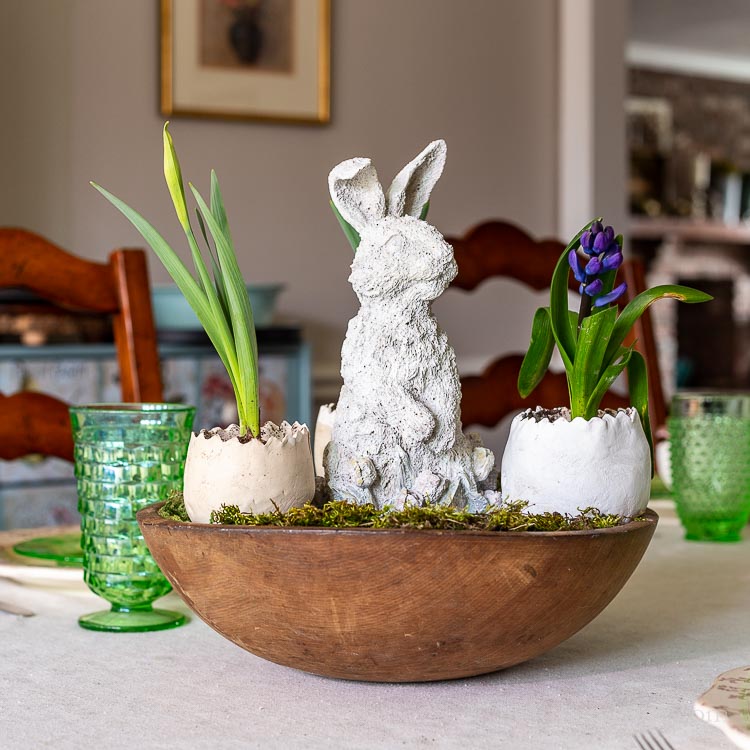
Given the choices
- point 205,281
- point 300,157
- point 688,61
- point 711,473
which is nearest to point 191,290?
point 205,281

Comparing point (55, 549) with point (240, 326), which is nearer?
point (240, 326)

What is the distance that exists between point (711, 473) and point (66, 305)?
2.39ft

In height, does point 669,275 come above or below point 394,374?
above

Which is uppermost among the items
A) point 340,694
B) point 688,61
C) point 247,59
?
point 688,61

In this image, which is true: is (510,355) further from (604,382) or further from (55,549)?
(604,382)

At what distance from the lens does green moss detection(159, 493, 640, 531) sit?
1.84ft

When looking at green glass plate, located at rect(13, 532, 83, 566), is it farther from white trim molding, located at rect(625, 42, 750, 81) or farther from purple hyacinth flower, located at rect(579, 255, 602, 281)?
white trim molding, located at rect(625, 42, 750, 81)

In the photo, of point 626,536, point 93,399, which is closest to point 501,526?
point 626,536

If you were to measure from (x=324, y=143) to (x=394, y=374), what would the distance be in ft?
7.73

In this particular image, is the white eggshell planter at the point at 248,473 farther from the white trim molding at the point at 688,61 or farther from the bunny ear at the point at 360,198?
the white trim molding at the point at 688,61

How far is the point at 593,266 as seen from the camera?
62 cm

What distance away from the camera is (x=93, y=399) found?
2.29m

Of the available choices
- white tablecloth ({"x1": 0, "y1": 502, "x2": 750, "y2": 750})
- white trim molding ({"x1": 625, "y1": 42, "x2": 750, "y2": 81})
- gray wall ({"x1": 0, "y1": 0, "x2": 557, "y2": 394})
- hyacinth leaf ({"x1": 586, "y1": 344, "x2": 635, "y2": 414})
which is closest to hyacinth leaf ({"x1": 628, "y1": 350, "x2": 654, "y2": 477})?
hyacinth leaf ({"x1": 586, "y1": 344, "x2": 635, "y2": 414})

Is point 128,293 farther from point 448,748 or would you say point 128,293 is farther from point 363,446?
point 448,748
